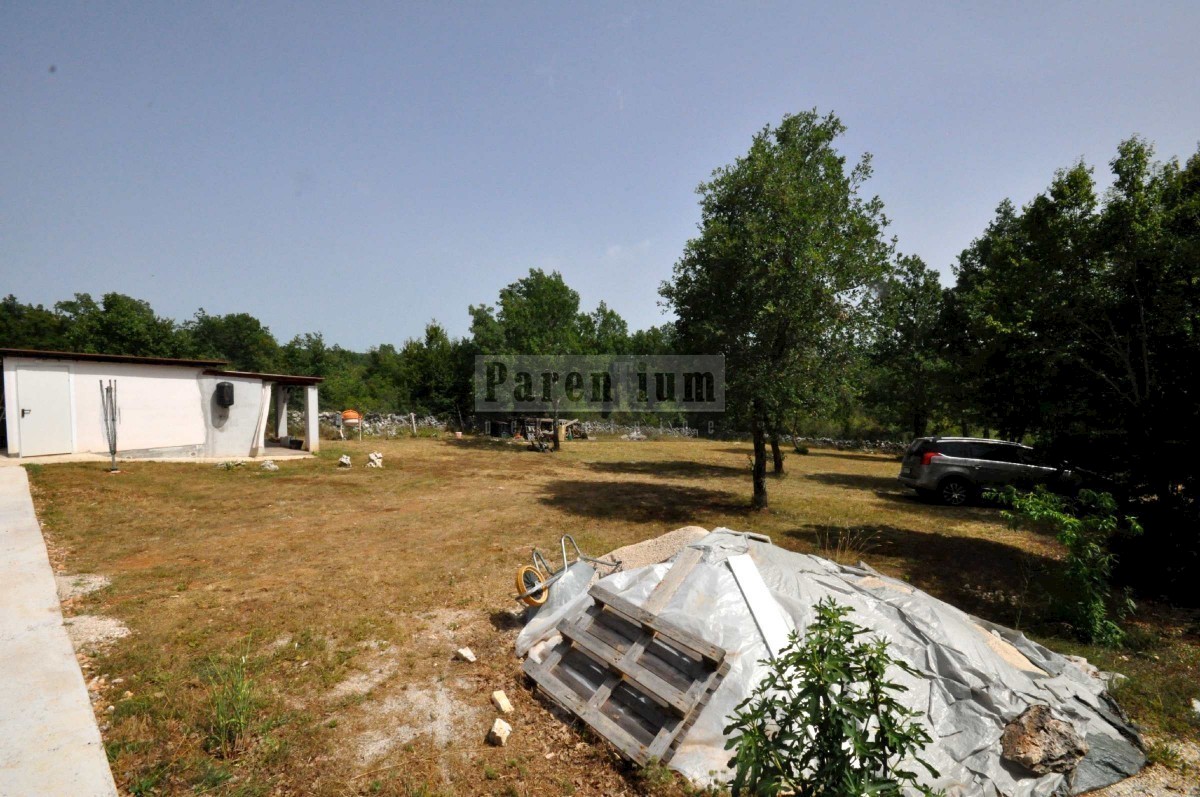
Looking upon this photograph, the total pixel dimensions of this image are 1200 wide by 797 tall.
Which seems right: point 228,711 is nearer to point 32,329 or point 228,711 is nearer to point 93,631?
point 93,631

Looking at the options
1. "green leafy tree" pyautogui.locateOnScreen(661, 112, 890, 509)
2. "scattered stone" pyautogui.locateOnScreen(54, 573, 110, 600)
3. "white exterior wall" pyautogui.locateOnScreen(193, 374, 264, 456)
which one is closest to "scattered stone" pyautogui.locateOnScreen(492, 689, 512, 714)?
"scattered stone" pyautogui.locateOnScreen(54, 573, 110, 600)

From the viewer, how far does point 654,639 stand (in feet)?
13.0

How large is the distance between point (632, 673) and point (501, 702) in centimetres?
105

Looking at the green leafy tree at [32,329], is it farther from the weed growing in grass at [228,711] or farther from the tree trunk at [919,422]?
the tree trunk at [919,422]

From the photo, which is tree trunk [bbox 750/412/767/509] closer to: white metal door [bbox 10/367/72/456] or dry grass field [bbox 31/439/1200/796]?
dry grass field [bbox 31/439/1200/796]

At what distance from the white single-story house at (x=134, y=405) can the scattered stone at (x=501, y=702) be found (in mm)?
14390

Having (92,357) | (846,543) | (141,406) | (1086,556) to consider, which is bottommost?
(846,543)

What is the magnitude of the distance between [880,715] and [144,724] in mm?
4496

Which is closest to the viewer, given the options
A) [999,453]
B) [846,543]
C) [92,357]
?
[846,543]

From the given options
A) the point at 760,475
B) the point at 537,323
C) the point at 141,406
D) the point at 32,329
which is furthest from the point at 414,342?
the point at 32,329

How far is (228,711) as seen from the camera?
11.3ft

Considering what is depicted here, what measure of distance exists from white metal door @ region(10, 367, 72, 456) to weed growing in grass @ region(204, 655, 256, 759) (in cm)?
1373

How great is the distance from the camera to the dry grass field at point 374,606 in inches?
128

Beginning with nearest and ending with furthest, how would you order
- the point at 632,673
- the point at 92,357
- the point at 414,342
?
the point at 632,673 < the point at 92,357 < the point at 414,342
